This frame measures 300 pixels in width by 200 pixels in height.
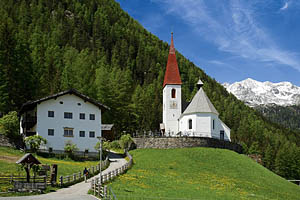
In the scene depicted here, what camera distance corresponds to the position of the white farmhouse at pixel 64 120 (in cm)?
5078

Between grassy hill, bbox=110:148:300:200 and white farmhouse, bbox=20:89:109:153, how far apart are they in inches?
329

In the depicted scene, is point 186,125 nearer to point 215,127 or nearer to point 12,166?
point 215,127

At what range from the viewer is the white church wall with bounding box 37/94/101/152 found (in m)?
50.8

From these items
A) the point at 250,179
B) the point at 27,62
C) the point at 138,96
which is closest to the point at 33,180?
the point at 250,179

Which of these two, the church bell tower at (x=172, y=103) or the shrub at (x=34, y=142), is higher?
the church bell tower at (x=172, y=103)

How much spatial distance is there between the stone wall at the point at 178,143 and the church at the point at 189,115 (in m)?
2.85

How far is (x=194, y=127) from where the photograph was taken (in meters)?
63.4

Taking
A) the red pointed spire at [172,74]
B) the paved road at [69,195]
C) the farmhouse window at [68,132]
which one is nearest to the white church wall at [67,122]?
the farmhouse window at [68,132]

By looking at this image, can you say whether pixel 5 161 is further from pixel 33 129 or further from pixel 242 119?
pixel 242 119

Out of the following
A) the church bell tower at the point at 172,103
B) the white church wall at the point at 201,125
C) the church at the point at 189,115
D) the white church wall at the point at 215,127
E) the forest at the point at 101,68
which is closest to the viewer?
the forest at the point at 101,68

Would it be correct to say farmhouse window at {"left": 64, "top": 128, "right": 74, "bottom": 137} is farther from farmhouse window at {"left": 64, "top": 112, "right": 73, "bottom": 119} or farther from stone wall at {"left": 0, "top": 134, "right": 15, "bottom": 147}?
stone wall at {"left": 0, "top": 134, "right": 15, "bottom": 147}

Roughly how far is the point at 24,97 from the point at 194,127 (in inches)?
1166

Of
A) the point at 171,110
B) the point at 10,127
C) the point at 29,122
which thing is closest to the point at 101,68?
the point at 171,110

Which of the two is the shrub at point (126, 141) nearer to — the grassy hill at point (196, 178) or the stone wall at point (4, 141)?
the grassy hill at point (196, 178)
